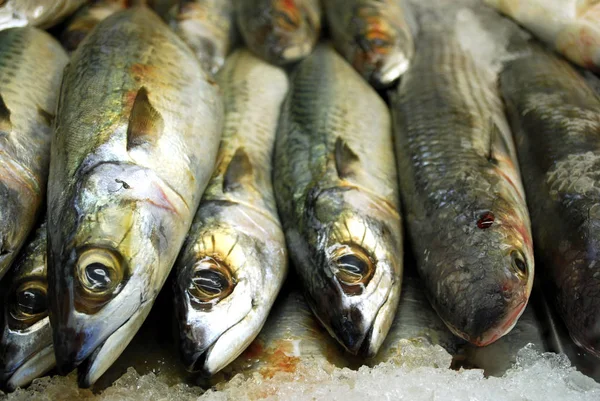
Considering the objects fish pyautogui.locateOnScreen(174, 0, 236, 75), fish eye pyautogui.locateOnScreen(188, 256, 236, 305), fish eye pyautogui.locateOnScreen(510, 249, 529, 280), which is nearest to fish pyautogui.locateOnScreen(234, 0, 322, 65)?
fish pyautogui.locateOnScreen(174, 0, 236, 75)

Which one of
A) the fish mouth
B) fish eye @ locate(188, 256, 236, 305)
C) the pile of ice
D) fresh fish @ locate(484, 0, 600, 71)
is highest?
fresh fish @ locate(484, 0, 600, 71)

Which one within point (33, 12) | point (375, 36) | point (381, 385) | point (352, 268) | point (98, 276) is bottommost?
point (381, 385)

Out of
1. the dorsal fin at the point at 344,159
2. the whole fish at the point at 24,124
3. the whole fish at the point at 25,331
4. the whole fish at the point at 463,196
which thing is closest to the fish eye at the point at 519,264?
the whole fish at the point at 463,196

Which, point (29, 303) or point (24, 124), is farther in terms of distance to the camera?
point (24, 124)

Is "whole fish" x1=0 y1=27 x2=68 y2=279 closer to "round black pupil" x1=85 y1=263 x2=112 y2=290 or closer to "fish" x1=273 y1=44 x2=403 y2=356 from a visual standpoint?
"round black pupil" x1=85 y1=263 x2=112 y2=290

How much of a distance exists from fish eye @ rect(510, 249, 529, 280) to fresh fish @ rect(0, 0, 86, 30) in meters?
2.25

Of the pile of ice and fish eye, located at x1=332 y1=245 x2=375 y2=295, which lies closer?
the pile of ice

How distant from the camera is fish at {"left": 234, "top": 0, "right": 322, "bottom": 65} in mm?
2824

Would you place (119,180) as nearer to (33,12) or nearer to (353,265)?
(353,265)

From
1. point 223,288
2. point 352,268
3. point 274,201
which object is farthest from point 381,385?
point 274,201

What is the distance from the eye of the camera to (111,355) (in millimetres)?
1600

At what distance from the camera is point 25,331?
1.71m

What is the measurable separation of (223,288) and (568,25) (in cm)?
200

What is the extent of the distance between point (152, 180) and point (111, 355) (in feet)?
1.70
